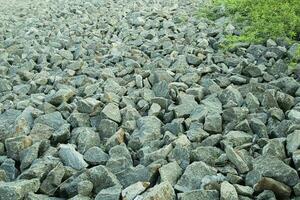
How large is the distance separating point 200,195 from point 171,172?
41 cm

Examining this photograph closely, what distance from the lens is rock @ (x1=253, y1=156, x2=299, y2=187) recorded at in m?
3.17

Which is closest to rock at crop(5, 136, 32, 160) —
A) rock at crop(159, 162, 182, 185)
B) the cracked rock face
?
the cracked rock face

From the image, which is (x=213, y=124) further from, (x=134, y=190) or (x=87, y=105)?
(x=87, y=105)

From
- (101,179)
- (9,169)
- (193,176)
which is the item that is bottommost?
(9,169)

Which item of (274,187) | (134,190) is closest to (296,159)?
(274,187)

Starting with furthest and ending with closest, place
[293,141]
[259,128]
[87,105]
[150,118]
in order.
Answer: [87,105] → [150,118] → [259,128] → [293,141]

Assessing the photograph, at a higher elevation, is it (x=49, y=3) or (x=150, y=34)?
(x=150, y=34)

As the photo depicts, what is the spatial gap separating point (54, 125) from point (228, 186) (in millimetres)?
2174

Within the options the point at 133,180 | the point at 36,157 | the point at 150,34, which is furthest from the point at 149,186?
the point at 150,34

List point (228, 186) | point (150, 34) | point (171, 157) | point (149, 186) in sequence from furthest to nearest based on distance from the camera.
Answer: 1. point (150, 34)
2. point (171, 157)
3. point (149, 186)
4. point (228, 186)

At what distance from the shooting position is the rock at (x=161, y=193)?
3043 millimetres

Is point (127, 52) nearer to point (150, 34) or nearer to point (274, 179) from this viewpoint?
point (150, 34)

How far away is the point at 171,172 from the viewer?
3.42 metres

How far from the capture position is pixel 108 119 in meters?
4.50
